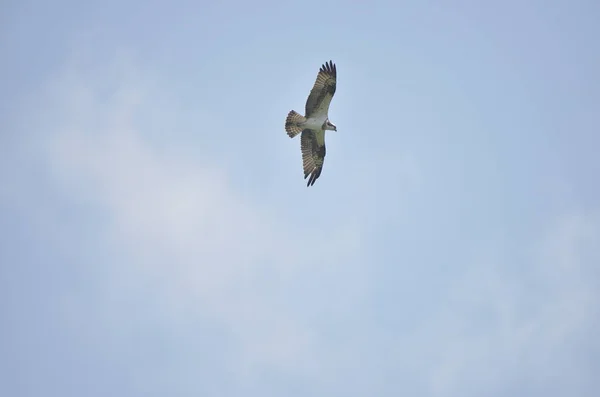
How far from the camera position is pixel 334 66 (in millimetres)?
28031

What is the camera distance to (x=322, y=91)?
93.0ft

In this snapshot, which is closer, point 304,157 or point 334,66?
point 334,66

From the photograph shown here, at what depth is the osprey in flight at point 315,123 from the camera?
1112 inches

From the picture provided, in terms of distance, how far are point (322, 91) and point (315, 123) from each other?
4.14 feet

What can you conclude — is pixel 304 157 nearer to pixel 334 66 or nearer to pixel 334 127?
pixel 334 127

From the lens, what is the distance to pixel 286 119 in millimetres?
29078

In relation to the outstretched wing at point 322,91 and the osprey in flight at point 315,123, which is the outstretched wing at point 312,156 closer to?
the osprey in flight at point 315,123

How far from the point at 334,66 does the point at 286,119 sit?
2.53m

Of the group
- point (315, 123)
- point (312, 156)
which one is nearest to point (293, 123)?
point (315, 123)

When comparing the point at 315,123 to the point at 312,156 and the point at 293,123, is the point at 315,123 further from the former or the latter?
the point at 312,156

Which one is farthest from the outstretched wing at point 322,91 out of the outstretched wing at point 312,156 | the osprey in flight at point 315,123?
the outstretched wing at point 312,156

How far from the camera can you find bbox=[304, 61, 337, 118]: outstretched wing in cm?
2809

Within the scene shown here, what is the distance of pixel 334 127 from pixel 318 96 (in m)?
1.49

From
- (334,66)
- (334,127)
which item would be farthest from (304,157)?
(334,66)
